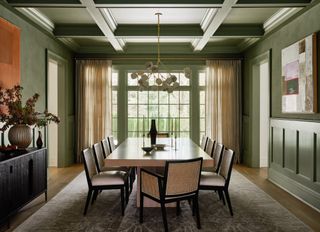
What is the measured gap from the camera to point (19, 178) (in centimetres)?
375

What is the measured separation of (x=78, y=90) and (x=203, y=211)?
4.98 m

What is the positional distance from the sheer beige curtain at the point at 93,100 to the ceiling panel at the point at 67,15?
2100 mm

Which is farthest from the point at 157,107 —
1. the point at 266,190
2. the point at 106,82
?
the point at 266,190

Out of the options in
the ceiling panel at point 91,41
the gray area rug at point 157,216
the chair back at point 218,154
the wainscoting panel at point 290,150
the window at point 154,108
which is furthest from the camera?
the window at point 154,108

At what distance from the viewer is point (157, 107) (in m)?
8.22

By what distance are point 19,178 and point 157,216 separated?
167 cm

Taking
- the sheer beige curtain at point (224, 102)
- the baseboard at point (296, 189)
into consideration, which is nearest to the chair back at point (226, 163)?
the baseboard at point (296, 189)

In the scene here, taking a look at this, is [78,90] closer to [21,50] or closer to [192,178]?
[21,50]

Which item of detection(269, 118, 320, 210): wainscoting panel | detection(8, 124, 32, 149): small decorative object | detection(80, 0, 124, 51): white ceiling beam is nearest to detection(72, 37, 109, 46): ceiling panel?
detection(80, 0, 124, 51): white ceiling beam

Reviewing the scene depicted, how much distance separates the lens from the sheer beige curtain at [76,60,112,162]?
795 centimetres

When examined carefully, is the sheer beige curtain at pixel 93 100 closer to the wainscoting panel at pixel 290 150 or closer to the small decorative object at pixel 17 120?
the small decorative object at pixel 17 120

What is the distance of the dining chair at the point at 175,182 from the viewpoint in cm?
322

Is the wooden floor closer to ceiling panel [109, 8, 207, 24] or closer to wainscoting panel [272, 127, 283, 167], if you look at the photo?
wainscoting panel [272, 127, 283, 167]

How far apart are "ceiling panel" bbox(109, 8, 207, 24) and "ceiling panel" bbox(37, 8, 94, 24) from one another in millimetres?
505
